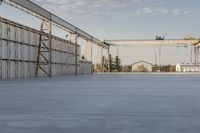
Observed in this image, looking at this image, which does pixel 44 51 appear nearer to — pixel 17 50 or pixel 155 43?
pixel 17 50

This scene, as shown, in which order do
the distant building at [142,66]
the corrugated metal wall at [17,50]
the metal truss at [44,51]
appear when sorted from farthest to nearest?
the distant building at [142,66]
the metal truss at [44,51]
the corrugated metal wall at [17,50]

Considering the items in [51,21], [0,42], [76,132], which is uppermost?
[51,21]

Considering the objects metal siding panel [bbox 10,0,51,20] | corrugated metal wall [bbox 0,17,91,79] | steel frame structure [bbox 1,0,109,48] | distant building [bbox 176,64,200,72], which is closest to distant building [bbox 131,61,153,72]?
distant building [bbox 176,64,200,72]

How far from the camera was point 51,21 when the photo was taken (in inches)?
1741

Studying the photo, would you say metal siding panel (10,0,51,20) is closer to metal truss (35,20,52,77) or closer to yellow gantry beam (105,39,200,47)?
metal truss (35,20,52,77)

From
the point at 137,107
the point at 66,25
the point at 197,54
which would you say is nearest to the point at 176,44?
the point at 197,54

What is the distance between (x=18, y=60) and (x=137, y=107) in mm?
29509

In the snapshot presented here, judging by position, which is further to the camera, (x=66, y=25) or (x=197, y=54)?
(x=197, y=54)

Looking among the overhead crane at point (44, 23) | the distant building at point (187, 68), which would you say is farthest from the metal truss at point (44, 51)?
the distant building at point (187, 68)

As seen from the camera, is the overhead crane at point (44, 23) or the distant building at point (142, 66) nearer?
the overhead crane at point (44, 23)

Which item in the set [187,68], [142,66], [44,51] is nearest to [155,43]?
[187,68]

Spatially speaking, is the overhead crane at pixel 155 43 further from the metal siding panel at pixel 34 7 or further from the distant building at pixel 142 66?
the metal siding panel at pixel 34 7

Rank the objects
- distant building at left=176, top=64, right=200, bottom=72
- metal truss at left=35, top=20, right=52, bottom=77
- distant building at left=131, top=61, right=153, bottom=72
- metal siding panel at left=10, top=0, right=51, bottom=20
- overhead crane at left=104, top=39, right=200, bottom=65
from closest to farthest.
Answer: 1. metal siding panel at left=10, top=0, right=51, bottom=20
2. metal truss at left=35, top=20, right=52, bottom=77
3. overhead crane at left=104, top=39, right=200, bottom=65
4. distant building at left=176, top=64, right=200, bottom=72
5. distant building at left=131, top=61, right=153, bottom=72

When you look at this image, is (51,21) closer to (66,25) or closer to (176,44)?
(66,25)
